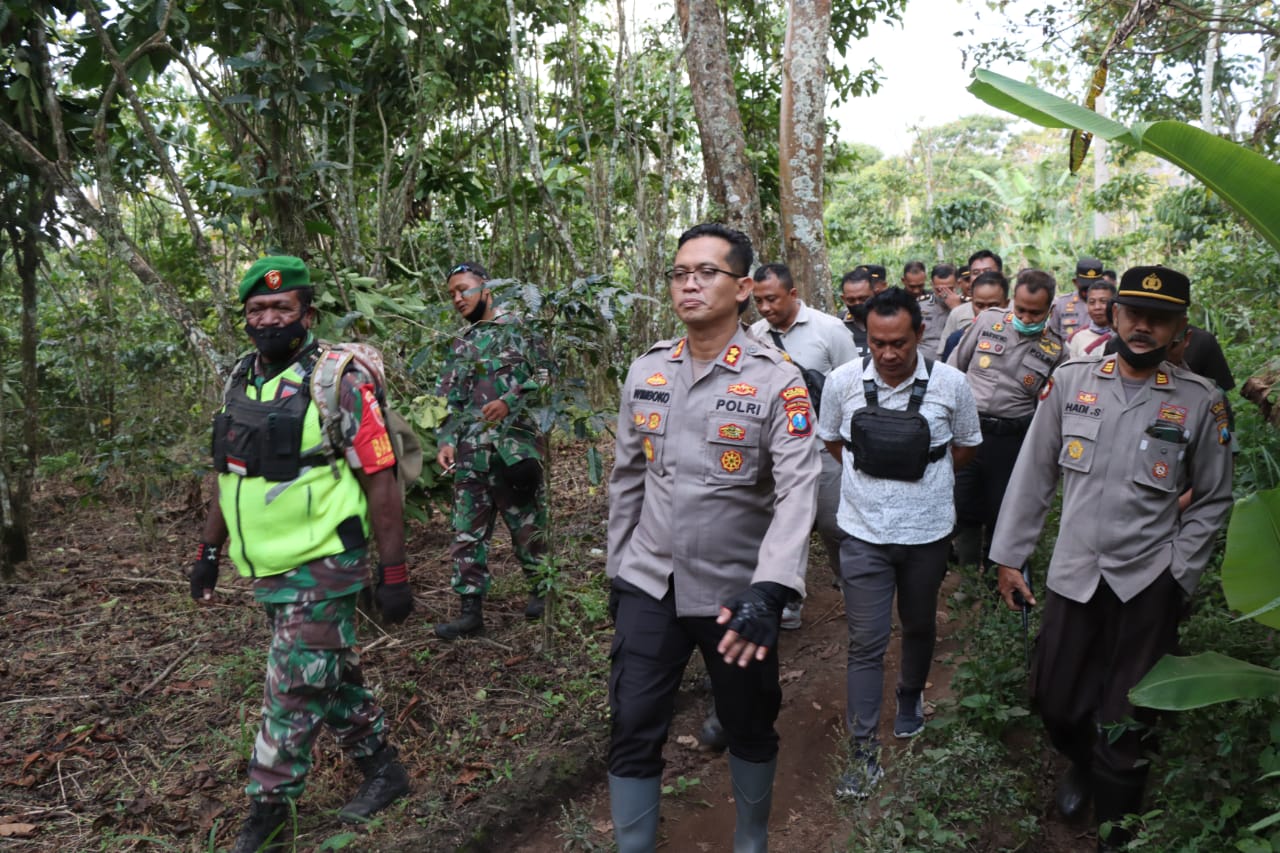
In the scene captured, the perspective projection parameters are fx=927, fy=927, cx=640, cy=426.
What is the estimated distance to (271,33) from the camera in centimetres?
482

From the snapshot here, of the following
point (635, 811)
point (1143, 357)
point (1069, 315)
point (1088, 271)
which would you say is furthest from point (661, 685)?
point (1069, 315)

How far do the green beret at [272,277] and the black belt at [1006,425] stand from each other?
152 inches

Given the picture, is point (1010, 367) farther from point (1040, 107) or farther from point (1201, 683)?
point (1040, 107)

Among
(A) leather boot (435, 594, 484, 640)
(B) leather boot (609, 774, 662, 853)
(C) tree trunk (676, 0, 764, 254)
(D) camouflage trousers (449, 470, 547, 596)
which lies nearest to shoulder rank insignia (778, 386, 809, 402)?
(B) leather boot (609, 774, 662, 853)

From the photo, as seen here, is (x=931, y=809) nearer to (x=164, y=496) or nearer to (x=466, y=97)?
(x=466, y=97)

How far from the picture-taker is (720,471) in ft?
9.18

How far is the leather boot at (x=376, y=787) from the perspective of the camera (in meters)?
3.46

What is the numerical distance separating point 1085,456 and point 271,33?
172 inches

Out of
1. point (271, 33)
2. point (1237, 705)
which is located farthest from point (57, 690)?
point (1237, 705)

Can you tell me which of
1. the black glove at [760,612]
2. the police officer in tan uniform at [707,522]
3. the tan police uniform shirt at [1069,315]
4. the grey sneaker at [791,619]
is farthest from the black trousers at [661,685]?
the tan police uniform shirt at [1069,315]

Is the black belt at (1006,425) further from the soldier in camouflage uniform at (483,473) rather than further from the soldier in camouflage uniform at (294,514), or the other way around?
the soldier in camouflage uniform at (294,514)

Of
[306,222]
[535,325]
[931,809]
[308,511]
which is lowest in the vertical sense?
[931,809]

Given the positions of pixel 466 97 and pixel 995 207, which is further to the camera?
pixel 995 207

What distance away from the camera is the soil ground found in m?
3.51
